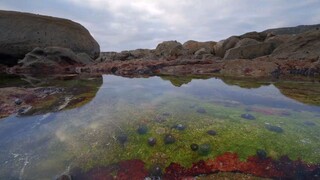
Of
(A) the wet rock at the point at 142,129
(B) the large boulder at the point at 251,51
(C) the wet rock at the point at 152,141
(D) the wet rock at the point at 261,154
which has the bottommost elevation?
(D) the wet rock at the point at 261,154

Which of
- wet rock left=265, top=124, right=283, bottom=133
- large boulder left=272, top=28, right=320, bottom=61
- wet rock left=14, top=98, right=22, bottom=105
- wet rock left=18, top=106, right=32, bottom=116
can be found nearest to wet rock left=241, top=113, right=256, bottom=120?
wet rock left=265, top=124, right=283, bottom=133

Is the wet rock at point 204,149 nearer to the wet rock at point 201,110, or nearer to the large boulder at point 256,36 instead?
the wet rock at point 201,110

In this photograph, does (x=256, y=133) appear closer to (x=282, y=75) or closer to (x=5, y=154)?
(x=5, y=154)

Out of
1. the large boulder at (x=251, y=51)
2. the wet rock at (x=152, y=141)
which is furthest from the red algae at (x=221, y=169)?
the large boulder at (x=251, y=51)

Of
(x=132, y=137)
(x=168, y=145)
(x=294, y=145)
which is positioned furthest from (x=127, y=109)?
(x=294, y=145)

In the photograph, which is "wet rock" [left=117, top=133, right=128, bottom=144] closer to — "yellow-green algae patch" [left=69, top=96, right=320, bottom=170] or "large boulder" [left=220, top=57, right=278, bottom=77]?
"yellow-green algae patch" [left=69, top=96, right=320, bottom=170]

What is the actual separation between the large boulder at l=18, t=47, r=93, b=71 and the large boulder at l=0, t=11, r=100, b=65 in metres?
2.18

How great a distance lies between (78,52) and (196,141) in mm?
23054

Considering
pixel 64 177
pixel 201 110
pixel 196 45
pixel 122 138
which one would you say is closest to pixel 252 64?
pixel 201 110

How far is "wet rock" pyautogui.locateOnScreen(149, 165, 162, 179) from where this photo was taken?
4.25 meters

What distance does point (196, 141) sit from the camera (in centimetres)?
511

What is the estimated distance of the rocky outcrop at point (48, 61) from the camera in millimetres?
19156

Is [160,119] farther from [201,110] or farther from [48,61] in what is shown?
[48,61]

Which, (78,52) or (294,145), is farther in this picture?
(78,52)
